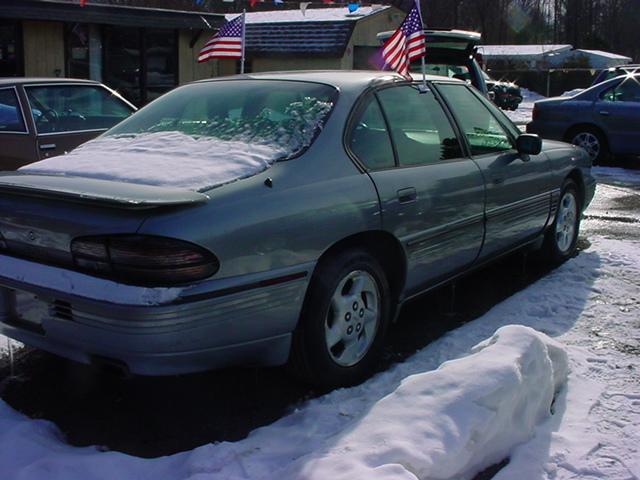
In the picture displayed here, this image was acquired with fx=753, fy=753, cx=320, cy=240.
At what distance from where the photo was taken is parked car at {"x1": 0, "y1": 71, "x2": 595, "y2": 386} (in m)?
2.95

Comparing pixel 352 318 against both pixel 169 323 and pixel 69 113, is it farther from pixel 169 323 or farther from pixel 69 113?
pixel 69 113

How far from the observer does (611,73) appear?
15.3 metres

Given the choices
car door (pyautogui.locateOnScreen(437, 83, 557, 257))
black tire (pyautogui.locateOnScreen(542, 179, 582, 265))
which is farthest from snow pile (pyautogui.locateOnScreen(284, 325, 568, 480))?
black tire (pyautogui.locateOnScreen(542, 179, 582, 265))

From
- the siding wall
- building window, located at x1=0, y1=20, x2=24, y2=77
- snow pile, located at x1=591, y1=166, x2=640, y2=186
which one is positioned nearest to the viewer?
snow pile, located at x1=591, y1=166, x2=640, y2=186

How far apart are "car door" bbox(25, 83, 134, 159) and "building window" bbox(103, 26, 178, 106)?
27.2 feet

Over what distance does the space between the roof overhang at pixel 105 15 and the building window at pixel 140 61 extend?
58 centimetres

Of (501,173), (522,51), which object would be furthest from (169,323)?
(522,51)

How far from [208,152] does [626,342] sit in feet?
8.64

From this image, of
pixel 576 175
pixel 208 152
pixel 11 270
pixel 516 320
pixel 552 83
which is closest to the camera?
pixel 11 270

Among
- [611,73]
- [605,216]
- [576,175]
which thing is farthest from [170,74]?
[576,175]

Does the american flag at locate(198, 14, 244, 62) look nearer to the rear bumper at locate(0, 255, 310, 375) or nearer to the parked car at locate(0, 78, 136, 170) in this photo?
the parked car at locate(0, 78, 136, 170)

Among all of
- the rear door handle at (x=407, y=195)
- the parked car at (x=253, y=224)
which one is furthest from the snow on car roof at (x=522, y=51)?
the rear door handle at (x=407, y=195)

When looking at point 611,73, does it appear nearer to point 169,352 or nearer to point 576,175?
point 576,175

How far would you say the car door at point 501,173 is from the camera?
4781 mm
